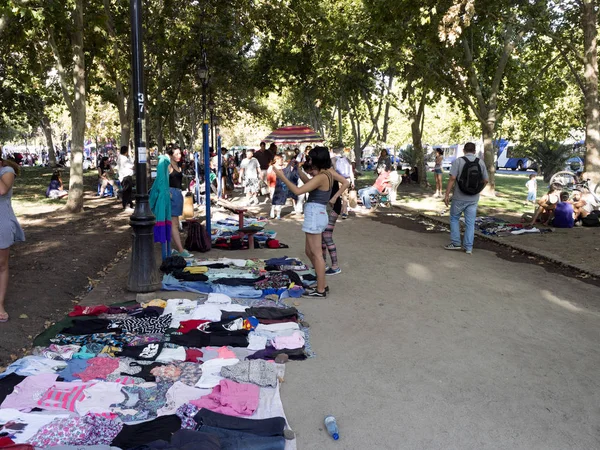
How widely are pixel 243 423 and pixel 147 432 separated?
60 centimetres

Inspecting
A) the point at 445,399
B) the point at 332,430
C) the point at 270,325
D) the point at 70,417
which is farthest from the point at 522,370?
the point at 70,417

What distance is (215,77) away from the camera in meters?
26.9

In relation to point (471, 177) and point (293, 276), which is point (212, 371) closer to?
point (293, 276)

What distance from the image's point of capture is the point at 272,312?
5.60m

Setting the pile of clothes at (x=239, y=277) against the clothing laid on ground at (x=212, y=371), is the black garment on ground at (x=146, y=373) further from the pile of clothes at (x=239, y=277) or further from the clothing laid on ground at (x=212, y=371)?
the pile of clothes at (x=239, y=277)

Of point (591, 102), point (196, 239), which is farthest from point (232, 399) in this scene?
point (591, 102)

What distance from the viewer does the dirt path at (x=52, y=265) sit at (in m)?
5.43

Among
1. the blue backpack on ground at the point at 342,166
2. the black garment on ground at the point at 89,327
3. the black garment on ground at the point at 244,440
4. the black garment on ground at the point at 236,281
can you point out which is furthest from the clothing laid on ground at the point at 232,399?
the blue backpack on ground at the point at 342,166

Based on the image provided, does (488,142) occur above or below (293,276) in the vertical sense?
above

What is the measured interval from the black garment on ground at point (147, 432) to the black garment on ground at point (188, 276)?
363 centimetres

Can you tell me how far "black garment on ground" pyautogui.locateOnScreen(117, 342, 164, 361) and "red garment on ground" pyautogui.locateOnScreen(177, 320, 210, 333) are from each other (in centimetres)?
42

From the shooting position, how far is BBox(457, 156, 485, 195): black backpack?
8944mm

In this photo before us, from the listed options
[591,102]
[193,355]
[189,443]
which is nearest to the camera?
[189,443]

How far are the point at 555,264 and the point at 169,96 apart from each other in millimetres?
21191
